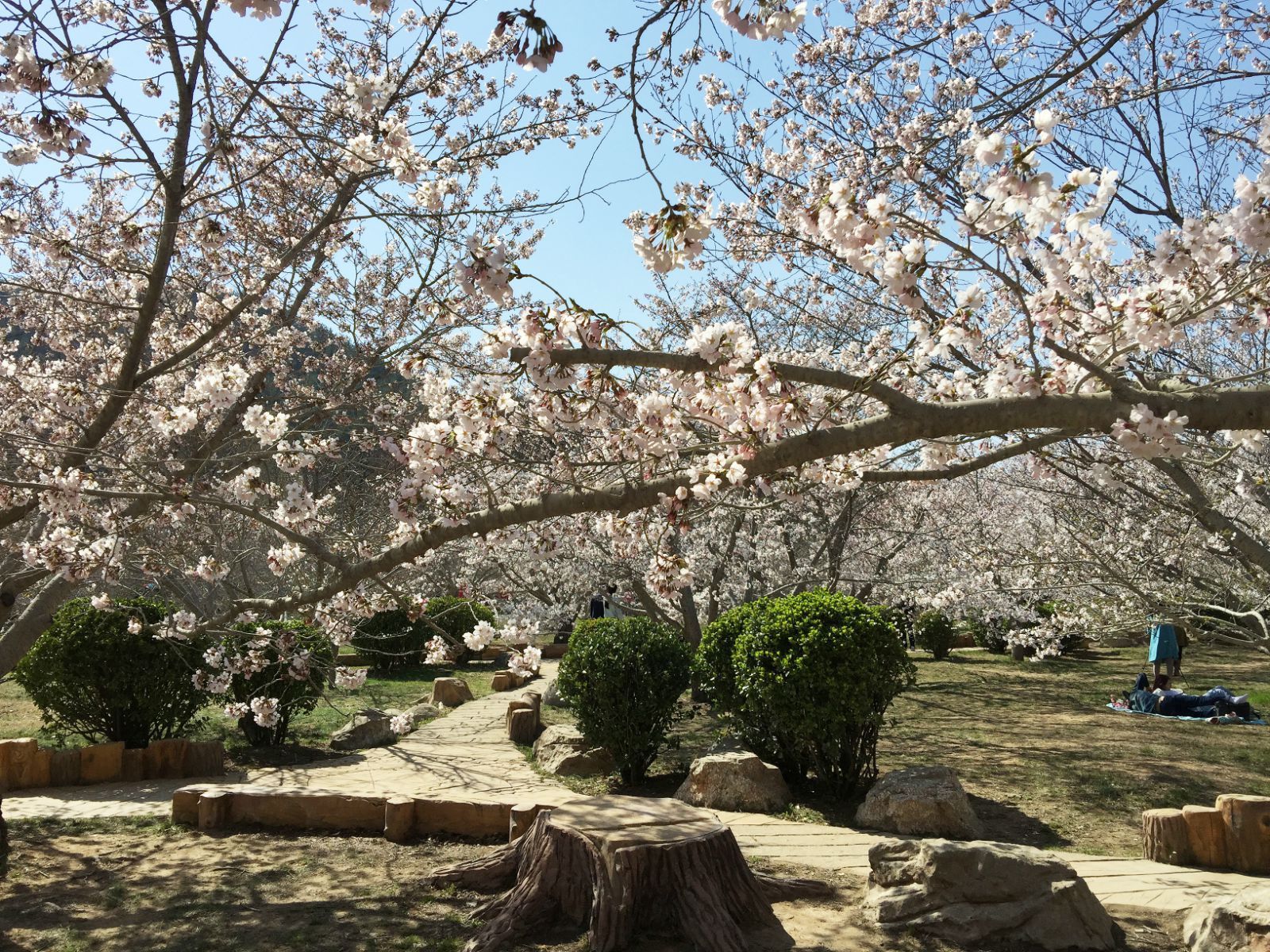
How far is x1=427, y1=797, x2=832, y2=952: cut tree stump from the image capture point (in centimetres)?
411

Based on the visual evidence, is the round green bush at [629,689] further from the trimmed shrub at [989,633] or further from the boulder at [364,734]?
the trimmed shrub at [989,633]

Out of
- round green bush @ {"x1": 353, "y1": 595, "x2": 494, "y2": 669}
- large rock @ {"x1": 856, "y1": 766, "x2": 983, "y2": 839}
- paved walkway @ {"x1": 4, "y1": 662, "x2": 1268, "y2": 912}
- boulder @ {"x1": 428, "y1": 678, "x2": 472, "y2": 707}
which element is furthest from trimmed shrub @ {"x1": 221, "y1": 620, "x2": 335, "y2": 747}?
round green bush @ {"x1": 353, "y1": 595, "x2": 494, "y2": 669}

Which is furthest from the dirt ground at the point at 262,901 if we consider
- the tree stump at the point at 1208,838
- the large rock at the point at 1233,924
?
the tree stump at the point at 1208,838

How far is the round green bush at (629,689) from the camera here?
7.54 meters

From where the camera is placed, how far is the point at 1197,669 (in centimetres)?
1608

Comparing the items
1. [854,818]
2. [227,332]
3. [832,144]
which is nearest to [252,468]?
[227,332]

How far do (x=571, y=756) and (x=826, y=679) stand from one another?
2.61 m

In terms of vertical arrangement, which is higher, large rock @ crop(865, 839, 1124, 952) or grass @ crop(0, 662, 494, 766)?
grass @ crop(0, 662, 494, 766)

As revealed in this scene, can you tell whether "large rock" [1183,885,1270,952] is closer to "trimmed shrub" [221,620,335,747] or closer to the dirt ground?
the dirt ground

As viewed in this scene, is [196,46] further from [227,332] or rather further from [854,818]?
[854,818]

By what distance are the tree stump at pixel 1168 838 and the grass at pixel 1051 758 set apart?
11.5 inches

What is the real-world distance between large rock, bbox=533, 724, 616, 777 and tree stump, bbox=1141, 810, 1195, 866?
165 inches

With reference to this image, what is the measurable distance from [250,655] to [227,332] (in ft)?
10.0

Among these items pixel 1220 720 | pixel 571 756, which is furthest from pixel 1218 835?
pixel 1220 720
